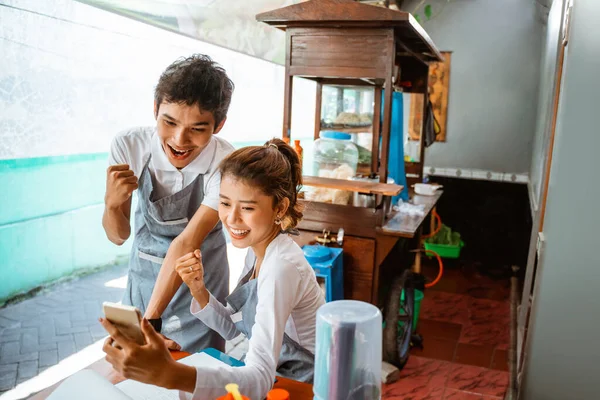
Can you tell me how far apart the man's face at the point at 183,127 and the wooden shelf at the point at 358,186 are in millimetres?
1351

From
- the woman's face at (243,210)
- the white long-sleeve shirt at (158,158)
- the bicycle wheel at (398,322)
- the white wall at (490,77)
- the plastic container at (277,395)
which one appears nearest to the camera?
the plastic container at (277,395)

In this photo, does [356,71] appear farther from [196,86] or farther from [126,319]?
[126,319]

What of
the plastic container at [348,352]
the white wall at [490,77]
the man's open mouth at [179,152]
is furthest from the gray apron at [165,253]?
the white wall at [490,77]

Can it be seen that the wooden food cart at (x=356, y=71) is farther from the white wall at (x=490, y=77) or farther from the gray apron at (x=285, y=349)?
the white wall at (x=490, y=77)

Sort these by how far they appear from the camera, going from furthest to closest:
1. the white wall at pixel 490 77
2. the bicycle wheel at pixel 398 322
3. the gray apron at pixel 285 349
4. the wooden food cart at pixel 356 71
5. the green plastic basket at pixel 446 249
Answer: the green plastic basket at pixel 446 249, the white wall at pixel 490 77, the bicycle wheel at pixel 398 322, the wooden food cart at pixel 356 71, the gray apron at pixel 285 349

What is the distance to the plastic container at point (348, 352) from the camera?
1.06 meters

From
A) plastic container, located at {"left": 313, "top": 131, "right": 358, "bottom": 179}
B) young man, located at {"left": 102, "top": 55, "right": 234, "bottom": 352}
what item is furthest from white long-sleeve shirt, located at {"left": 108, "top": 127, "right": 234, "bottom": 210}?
plastic container, located at {"left": 313, "top": 131, "right": 358, "bottom": 179}

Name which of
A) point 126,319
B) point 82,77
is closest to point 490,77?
point 82,77

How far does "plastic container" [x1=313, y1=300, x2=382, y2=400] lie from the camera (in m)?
1.06

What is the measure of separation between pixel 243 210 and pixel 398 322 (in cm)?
254

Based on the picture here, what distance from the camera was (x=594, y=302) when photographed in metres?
2.56

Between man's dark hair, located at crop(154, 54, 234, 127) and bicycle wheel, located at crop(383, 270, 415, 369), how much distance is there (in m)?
2.19

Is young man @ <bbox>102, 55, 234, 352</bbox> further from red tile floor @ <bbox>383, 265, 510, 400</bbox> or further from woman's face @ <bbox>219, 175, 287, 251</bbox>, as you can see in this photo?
red tile floor @ <bbox>383, 265, 510, 400</bbox>

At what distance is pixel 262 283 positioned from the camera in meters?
1.41
